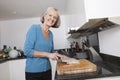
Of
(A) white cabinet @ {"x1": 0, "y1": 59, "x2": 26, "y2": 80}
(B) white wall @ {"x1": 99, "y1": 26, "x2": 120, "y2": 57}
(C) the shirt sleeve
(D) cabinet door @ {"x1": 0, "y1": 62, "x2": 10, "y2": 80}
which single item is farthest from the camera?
(A) white cabinet @ {"x1": 0, "y1": 59, "x2": 26, "y2": 80}

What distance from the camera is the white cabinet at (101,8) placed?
143 cm

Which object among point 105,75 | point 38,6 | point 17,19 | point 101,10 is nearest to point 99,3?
point 101,10

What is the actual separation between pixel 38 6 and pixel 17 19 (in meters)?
1.22

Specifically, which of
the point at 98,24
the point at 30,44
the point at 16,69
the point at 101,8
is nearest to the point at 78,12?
the point at 98,24

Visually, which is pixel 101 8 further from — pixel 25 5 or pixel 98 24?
pixel 25 5

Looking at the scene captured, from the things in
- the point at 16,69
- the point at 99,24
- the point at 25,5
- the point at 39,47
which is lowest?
the point at 16,69

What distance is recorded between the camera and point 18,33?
15.3ft

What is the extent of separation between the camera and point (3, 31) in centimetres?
463

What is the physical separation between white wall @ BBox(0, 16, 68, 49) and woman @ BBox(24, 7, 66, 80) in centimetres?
283

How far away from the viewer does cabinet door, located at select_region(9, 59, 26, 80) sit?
364 cm

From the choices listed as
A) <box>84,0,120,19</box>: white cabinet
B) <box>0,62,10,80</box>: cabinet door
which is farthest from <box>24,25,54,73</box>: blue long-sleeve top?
<box>0,62,10,80</box>: cabinet door

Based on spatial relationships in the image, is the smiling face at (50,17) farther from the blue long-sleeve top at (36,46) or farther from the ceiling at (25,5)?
the ceiling at (25,5)

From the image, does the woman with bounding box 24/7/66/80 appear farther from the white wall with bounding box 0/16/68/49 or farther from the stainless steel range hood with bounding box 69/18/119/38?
the white wall with bounding box 0/16/68/49

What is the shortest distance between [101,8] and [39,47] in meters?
0.67
